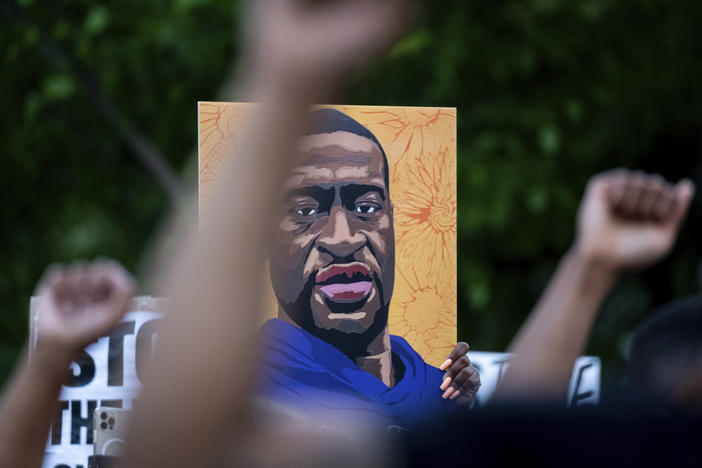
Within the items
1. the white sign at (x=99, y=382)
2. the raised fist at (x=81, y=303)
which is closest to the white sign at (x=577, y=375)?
the white sign at (x=99, y=382)

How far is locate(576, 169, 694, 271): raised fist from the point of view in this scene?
138 cm

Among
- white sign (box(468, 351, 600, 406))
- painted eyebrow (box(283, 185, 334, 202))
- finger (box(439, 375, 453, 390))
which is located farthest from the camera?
white sign (box(468, 351, 600, 406))

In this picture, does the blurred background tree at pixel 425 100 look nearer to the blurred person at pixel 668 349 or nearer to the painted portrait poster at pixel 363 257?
the blurred person at pixel 668 349

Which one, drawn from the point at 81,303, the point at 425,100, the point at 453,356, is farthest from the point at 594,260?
the point at 425,100

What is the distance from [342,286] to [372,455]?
854 millimetres

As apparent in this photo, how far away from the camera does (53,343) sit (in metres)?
1.34

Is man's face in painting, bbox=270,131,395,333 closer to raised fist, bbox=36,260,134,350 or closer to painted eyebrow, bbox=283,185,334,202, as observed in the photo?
painted eyebrow, bbox=283,185,334,202

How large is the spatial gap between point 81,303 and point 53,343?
0.31 feet

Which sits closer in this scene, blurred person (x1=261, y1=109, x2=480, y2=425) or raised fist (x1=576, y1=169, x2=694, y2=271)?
raised fist (x1=576, y1=169, x2=694, y2=271)

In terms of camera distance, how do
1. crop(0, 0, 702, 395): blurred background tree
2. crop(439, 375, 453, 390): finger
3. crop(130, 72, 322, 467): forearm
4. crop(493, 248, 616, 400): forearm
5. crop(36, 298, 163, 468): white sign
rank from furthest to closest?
crop(0, 0, 702, 395): blurred background tree < crop(36, 298, 163, 468): white sign < crop(439, 375, 453, 390): finger < crop(493, 248, 616, 400): forearm < crop(130, 72, 322, 467): forearm

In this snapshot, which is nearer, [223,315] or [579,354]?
A: [223,315]

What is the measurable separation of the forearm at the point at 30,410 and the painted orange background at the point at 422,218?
636 mm

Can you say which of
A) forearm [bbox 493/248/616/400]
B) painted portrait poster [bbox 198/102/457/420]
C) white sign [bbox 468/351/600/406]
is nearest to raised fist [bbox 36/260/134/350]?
painted portrait poster [bbox 198/102/457/420]

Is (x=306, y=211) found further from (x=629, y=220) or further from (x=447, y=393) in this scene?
(x=629, y=220)
